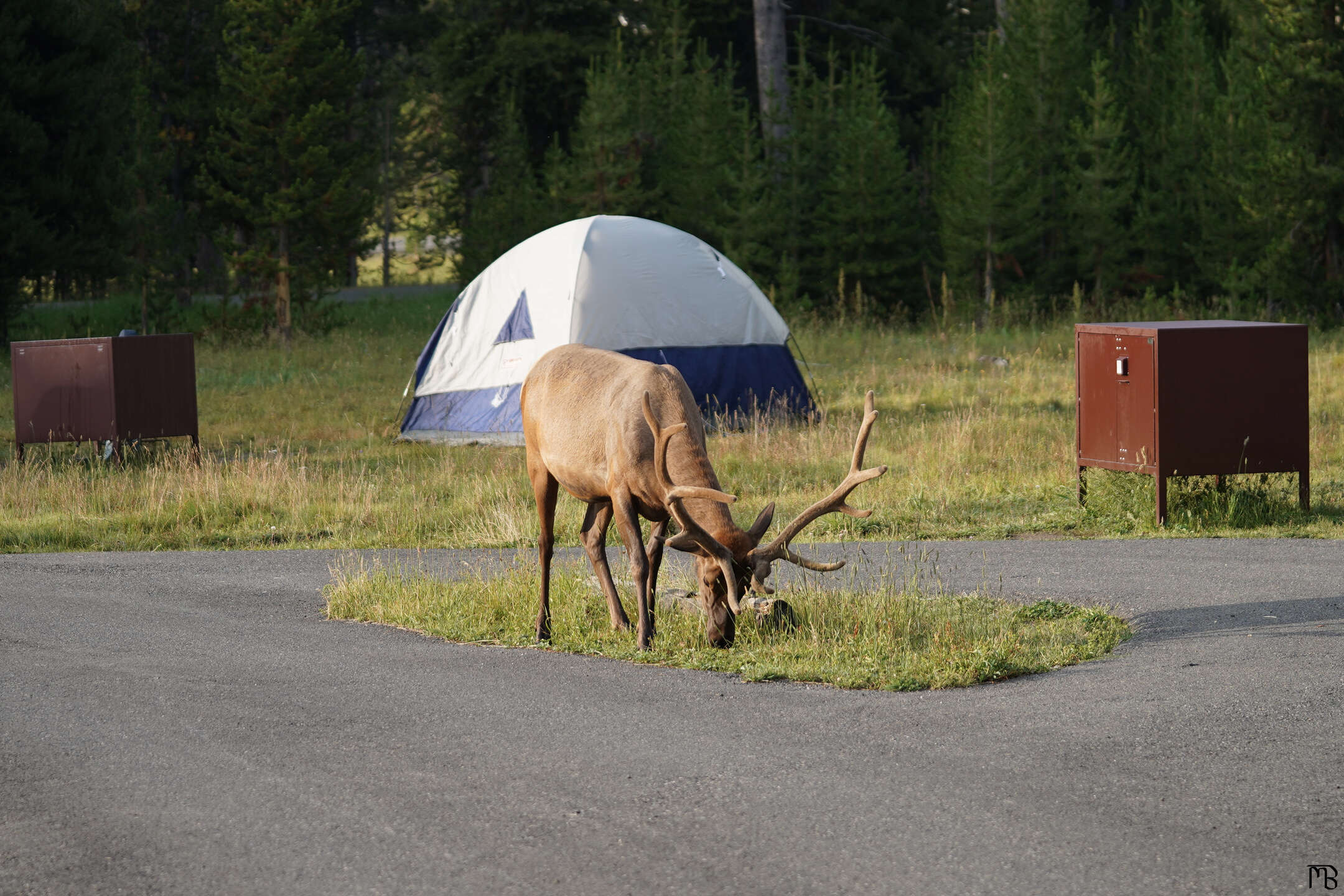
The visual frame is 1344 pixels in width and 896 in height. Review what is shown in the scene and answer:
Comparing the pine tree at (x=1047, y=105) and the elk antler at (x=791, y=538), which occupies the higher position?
the pine tree at (x=1047, y=105)

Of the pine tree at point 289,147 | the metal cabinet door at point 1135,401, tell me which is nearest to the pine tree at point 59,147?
the pine tree at point 289,147

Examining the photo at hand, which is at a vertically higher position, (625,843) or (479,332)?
(479,332)

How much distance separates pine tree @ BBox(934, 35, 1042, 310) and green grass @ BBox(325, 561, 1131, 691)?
21.9 m

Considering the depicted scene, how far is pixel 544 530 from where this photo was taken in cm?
895

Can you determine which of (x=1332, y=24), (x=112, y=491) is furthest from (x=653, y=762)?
(x=1332, y=24)

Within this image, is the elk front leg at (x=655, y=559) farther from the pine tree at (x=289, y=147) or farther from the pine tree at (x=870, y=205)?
the pine tree at (x=870, y=205)

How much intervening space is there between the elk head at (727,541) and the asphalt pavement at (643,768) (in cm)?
51

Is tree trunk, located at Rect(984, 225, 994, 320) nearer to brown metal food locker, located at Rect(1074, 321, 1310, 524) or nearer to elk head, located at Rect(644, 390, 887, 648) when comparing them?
brown metal food locker, located at Rect(1074, 321, 1310, 524)

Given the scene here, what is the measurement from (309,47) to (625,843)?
29.3 m

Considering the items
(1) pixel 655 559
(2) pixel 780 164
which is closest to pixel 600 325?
(1) pixel 655 559

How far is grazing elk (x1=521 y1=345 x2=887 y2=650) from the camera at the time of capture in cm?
772

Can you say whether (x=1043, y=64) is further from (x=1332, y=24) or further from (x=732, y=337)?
(x=732, y=337)

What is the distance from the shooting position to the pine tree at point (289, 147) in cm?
3117

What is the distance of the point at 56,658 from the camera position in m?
8.41
